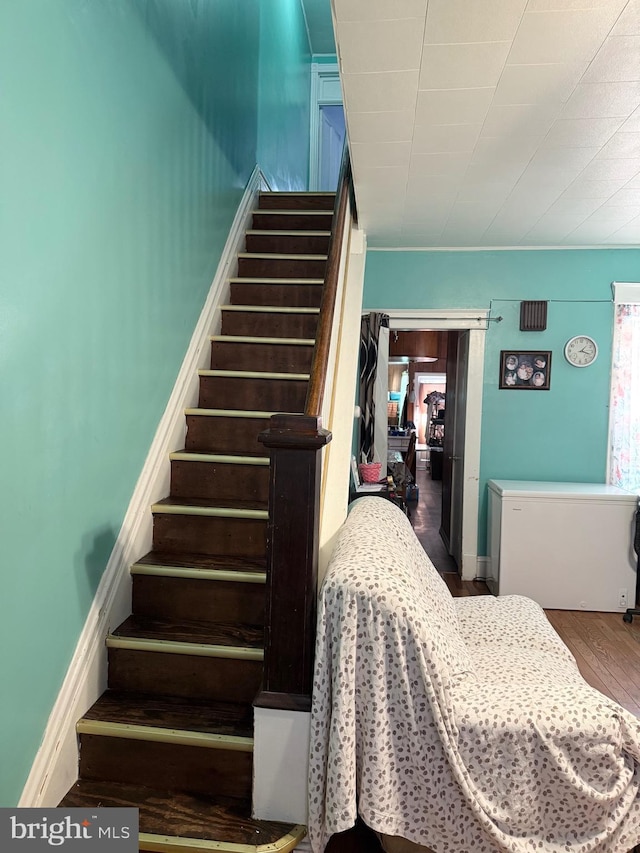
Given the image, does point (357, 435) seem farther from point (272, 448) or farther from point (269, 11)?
point (269, 11)

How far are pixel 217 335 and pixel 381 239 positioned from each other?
67.2 inches

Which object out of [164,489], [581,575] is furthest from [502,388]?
[164,489]

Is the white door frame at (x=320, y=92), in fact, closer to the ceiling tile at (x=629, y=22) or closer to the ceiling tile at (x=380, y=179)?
the ceiling tile at (x=380, y=179)

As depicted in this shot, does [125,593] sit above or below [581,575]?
above

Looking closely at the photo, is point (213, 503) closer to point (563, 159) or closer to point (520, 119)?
point (520, 119)

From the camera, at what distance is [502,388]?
14.0ft

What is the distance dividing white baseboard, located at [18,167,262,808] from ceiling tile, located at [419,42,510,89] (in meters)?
1.57

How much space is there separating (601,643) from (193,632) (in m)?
2.59

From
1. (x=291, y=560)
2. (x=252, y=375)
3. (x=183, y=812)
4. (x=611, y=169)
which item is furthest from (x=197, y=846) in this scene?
(x=611, y=169)

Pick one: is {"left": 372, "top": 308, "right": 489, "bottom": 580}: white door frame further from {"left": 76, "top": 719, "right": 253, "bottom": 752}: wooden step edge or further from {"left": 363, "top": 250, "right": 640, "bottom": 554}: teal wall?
{"left": 76, "top": 719, "right": 253, "bottom": 752}: wooden step edge

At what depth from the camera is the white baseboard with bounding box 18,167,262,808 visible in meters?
1.61

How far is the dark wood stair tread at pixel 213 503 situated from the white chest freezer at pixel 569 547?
2167 millimetres

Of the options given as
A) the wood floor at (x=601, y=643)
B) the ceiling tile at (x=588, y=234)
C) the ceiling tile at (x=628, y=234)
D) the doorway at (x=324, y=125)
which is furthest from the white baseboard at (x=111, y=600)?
the doorway at (x=324, y=125)

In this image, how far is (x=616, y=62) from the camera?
1.87 m
